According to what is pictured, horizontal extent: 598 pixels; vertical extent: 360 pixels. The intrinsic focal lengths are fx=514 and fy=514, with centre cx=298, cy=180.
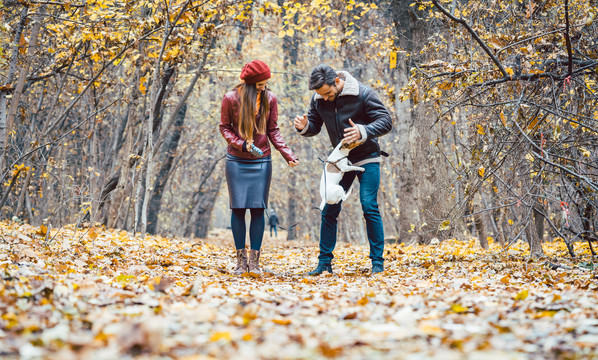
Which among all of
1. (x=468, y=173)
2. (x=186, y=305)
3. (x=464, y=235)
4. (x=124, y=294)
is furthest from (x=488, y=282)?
(x=464, y=235)

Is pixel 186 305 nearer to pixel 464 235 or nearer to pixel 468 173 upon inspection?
pixel 468 173

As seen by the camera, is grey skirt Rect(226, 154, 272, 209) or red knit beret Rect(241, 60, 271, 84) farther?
grey skirt Rect(226, 154, 272, 209)

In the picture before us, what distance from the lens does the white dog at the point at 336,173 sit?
483cm

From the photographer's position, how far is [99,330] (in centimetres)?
201

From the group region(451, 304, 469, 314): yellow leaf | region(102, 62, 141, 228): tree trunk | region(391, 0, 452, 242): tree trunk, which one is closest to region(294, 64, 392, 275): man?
region(451, 304, 469, 314): yellow leaf

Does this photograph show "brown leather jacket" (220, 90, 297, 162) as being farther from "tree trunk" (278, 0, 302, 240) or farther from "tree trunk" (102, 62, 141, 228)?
"tree trunk" (278, 0, 302, 240)

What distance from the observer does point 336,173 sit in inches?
193

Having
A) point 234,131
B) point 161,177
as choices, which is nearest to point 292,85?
point 161,177

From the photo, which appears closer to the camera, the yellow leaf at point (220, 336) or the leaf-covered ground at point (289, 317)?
the leaf-covered ground at point (289, 317)

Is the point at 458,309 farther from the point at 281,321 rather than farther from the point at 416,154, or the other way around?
the point at 416,154

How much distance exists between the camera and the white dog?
4.83 metres

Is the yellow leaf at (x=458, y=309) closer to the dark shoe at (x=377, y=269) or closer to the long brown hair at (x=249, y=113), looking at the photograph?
the dark shoe at (x=377, y=269)

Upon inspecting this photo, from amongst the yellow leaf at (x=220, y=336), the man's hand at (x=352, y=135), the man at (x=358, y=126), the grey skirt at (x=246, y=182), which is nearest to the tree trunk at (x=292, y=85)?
the man at (x=358, y=126)

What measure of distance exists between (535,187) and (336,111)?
83.1 inches
